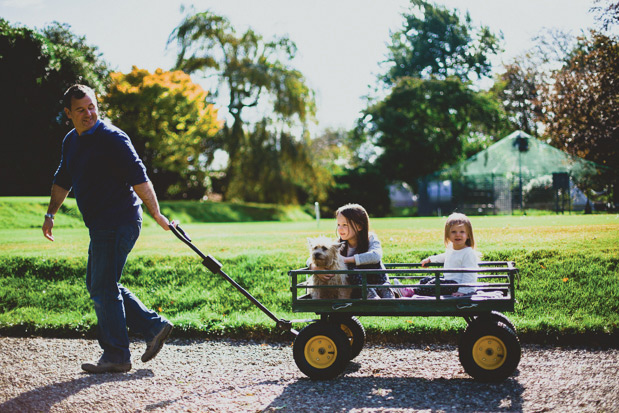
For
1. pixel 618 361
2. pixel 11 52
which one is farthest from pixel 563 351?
pixel 11 52

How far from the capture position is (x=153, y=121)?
27.6 m

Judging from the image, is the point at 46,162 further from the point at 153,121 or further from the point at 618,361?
the point at 618,361

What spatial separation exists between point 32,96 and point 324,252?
40.5ft

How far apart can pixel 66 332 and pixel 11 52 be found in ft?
33.1

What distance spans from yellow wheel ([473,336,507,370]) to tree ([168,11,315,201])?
27299 millimetres

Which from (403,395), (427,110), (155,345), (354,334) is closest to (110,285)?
(155,345)

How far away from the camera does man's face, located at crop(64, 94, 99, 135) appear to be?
4.54 meters

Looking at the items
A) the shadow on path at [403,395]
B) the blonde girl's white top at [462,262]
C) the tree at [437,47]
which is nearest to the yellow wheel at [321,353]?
the shadow on path at [403,395]

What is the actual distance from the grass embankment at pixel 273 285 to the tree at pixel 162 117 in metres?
17.3

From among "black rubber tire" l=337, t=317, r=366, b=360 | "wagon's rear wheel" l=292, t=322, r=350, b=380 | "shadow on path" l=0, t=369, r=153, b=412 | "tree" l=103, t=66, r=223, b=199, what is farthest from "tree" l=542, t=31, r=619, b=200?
"tree" l=103, t=66, r=223, b=199

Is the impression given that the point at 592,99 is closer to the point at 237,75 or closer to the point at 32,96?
the point at 32,96

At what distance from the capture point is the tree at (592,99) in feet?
31.8

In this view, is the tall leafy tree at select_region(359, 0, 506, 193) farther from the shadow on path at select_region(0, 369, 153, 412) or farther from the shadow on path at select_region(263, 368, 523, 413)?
the shadow on path at select_region(0, 369, 153, 412)

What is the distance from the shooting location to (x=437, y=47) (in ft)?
120
